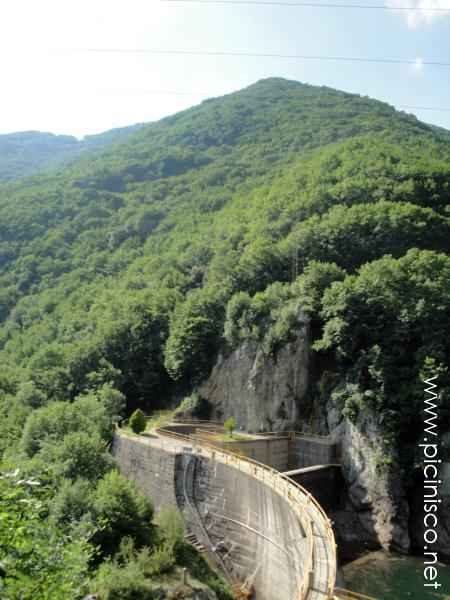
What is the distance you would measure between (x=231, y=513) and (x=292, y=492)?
585 cm

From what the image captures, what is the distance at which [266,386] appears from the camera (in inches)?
1451

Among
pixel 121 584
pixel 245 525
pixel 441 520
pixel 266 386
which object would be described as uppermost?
pixel 266 386

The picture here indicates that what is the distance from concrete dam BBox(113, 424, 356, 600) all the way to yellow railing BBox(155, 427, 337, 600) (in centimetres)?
3

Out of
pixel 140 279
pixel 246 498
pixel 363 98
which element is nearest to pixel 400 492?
pixel 246 498

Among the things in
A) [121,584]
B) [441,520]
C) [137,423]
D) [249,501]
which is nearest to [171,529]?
[249,501]

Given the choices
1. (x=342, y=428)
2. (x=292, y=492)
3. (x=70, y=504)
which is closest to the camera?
(x=292, y=492)

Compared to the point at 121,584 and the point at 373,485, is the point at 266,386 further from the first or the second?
the point at 121,584

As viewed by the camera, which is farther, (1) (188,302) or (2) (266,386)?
(1) (188,302)

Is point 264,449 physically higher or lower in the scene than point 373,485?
higher

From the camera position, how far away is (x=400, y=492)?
2741 cm

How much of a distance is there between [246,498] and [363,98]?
121m

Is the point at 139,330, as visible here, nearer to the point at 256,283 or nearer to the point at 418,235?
the point at 256,283

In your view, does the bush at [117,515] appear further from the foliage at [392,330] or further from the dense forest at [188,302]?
the foliage at [392,330]

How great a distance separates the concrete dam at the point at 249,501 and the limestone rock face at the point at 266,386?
2.33 meters
